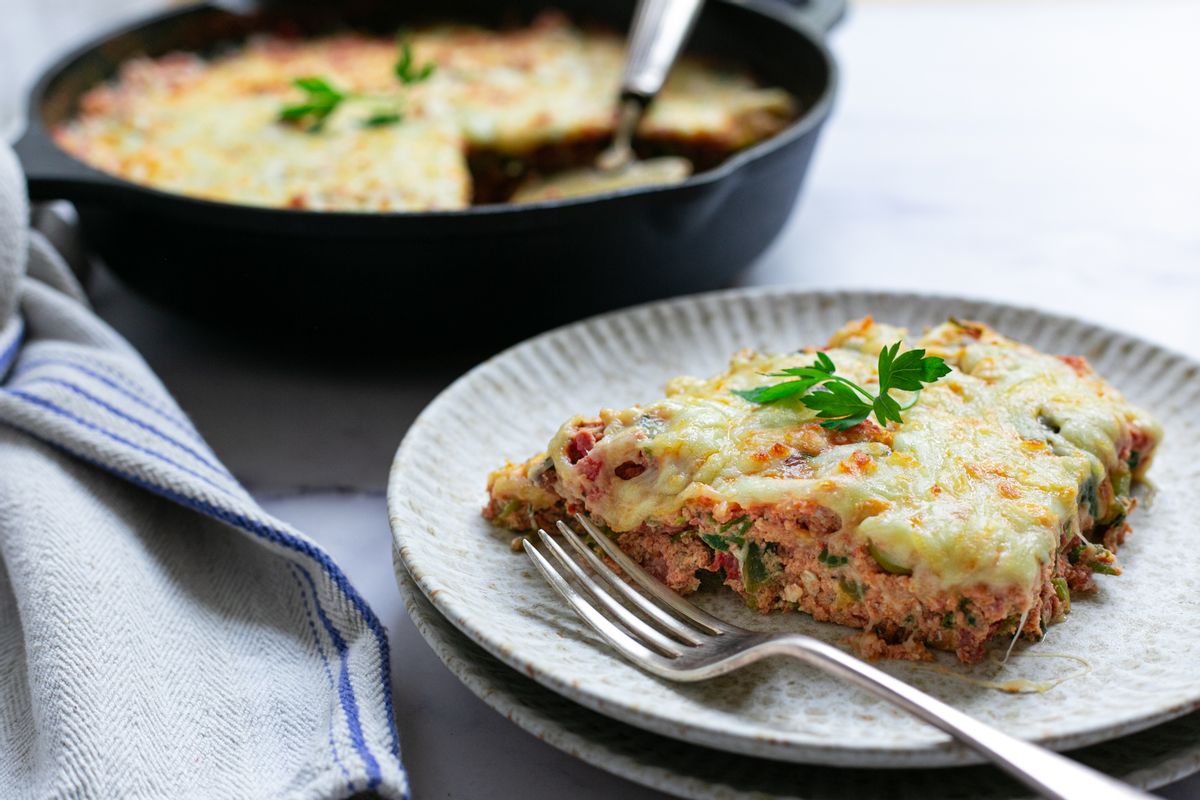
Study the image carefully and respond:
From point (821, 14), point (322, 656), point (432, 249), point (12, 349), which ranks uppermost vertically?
point (821, 14)

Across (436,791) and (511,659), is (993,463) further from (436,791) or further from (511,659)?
(436,791)

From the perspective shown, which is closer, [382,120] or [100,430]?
[100,430]

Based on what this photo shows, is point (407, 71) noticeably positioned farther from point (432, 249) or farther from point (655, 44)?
point (432, 249)

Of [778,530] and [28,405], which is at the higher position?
[778,530]

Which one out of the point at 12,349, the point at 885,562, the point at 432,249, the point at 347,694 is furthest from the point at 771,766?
the point at 12,349

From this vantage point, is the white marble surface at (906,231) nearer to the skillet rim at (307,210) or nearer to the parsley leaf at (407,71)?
the skillet rim at (307,210)

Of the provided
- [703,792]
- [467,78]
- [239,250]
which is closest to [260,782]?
[703,792]

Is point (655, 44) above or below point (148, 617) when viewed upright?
above
